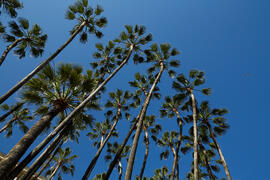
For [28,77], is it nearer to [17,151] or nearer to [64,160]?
[17,151]

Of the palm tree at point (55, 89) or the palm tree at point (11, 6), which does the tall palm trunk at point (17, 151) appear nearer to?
the palm tree at point (55, 89)

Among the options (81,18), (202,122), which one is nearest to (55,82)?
(81,18)

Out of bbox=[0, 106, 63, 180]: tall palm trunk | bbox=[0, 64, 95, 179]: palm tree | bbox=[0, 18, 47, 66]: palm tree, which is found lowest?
bbox=[0, 106, 63, 180]: tall palm trunk

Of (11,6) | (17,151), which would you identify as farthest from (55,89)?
(11,6)

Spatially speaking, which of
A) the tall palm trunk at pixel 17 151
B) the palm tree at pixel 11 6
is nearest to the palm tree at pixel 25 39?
the palm tree at pixel 11 6

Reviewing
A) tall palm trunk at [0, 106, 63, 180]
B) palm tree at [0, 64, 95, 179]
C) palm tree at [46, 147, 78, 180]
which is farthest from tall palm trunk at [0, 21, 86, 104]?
palm tree at [46, 147, 78, 180]

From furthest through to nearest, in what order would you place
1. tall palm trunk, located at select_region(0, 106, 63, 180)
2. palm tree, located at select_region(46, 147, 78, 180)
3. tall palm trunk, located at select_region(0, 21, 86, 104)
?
palm tree, located at select_region(46, 147, 78, 180) → tall palm trunk, located at select_region(0, 21, 86, 104) → tall palm trunk, located at select_region(0, 106, 63, 180)

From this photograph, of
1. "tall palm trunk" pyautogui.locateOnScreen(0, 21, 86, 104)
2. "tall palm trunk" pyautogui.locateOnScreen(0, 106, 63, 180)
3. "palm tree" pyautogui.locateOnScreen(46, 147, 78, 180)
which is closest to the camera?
"tall palm trunk" pyautogui.locateOnScreen(0, 106, 63, 180)

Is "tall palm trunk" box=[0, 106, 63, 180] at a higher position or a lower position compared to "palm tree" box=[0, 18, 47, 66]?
lower

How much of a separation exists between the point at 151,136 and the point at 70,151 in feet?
36.3

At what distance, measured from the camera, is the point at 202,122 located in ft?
44.9

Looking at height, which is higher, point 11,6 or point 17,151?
point 11,6

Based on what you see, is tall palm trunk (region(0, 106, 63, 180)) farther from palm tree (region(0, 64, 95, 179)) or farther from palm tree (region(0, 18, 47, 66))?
palm tree (region(0, 18, 47, 66))

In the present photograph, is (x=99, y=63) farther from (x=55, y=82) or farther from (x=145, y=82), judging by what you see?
(x=55, y=82)
